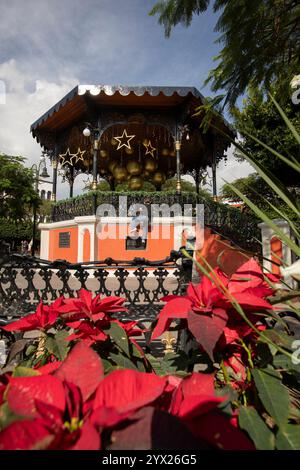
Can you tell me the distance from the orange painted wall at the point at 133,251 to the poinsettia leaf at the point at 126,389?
32.6 feet

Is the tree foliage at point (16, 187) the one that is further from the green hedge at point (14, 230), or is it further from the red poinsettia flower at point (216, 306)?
the red poinsettia flower at point (216, 306)

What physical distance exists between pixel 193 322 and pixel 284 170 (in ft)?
48.6

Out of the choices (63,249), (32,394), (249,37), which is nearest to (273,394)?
(32,394)

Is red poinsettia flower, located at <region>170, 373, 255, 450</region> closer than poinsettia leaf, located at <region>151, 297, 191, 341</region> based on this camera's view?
Yes

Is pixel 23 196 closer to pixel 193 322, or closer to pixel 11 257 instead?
pixel 11 257

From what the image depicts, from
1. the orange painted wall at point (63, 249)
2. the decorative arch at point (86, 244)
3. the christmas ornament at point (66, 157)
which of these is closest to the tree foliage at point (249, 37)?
the decorative arch at point (86, 244)

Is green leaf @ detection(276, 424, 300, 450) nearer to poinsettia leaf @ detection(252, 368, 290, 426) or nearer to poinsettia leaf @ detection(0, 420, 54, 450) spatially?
poinsettia leaf @ detection(252, 368, 290, 426)

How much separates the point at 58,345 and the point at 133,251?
381 inches

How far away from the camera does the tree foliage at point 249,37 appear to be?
12.6 feet

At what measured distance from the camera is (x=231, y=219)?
39.9 ft

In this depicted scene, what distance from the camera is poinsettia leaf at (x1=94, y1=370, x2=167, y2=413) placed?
1.33 feet

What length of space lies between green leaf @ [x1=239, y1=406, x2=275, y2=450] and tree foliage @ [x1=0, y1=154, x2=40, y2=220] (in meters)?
20.6

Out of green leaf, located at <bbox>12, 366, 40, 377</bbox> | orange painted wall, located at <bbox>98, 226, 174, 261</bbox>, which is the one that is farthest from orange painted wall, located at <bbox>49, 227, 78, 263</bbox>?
green leaf, located at <bbox>12, 366, 40, 377</bbox>
